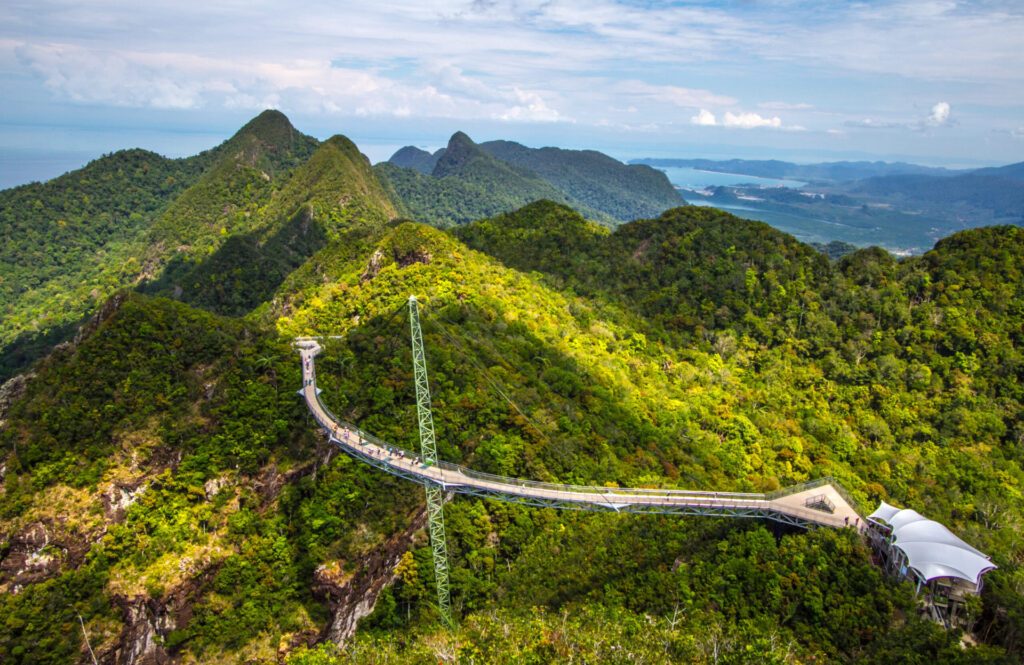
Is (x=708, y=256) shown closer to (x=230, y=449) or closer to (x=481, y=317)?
(x=481, y=317)

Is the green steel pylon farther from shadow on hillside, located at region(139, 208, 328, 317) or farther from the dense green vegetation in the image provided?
the dense green vegetation

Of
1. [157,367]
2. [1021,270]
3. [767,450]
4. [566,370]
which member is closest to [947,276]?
[1021,270]

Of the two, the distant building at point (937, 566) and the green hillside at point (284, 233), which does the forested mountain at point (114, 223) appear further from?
the distant building at point (937, 566)

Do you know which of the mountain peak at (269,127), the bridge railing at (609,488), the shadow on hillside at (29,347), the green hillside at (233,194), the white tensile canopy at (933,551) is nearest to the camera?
the white tensile canopy at (933,551)

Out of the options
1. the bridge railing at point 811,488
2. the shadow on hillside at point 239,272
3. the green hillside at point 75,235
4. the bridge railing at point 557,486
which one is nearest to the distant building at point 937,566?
the bridge railing at point 811,488

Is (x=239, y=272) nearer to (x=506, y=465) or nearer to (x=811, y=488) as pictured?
(x=506, y=465)

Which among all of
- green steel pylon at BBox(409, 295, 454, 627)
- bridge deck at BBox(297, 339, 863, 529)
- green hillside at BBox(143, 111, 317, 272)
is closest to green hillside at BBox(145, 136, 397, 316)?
green hillside at BBox(143, 111, 317, 272)
